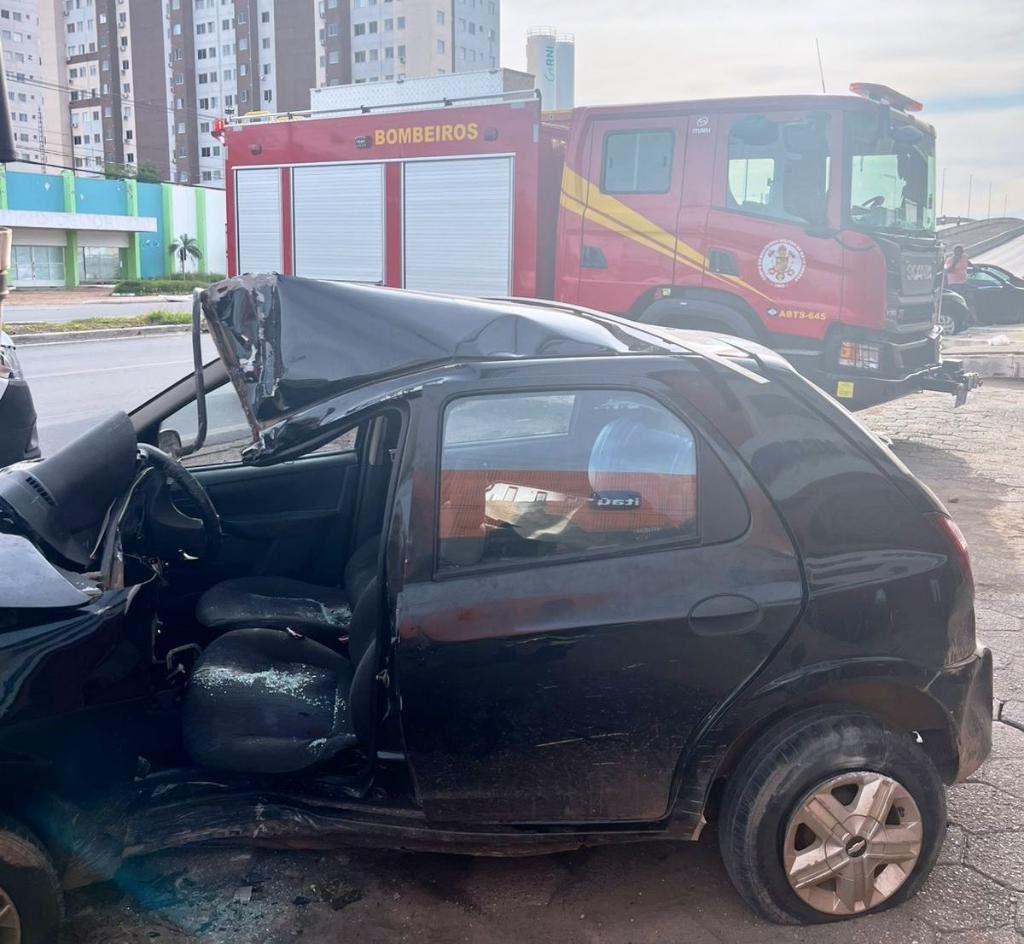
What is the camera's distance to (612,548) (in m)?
2.65

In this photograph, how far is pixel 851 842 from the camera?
8.89 feet

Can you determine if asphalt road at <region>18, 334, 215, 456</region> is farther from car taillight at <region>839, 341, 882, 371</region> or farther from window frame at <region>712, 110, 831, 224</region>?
car taillight at <region>839, 341, 882, 371</region>

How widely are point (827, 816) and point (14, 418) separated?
346cm

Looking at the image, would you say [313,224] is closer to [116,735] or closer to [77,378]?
[77,378]

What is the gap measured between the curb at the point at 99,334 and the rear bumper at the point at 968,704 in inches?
713

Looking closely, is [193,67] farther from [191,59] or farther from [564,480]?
[564,480]

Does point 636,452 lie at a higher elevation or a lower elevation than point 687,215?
lower

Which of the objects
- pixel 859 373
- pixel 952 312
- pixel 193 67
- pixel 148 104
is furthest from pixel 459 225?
pixel 193 67

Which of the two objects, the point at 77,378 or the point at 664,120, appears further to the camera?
the point at 77,378

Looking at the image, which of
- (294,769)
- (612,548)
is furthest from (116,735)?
(612,548)

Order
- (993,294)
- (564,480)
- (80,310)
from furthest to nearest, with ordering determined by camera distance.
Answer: (80,310) < (993,294) < (564,480)

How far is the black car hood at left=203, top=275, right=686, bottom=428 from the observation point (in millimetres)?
2707

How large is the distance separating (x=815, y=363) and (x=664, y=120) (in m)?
2.24

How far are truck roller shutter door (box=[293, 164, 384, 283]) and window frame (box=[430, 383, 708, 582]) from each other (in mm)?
8078
